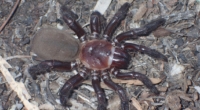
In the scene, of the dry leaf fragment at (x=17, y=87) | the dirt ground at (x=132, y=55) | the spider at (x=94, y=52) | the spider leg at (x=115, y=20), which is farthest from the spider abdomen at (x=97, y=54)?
the dry leaf fragment at (x=17, y=87)

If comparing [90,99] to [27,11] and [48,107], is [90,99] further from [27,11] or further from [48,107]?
[27,11]

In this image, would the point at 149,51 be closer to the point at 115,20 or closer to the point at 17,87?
the point at 115,20

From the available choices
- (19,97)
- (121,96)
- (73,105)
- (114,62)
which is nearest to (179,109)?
(121,96)

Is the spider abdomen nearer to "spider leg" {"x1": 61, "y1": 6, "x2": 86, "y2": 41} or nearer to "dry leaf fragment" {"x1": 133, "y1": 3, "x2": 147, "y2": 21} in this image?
"spider leg" {"x1": 61, "y1": 6, "x2": 86, "y2": 41}

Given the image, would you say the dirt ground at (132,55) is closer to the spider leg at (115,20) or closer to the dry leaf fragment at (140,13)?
the dry leaf fragment at (140,13)

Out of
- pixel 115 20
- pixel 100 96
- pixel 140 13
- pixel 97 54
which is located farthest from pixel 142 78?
pixel 140 13

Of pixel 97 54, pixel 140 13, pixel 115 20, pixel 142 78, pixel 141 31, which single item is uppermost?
pixel 140 13

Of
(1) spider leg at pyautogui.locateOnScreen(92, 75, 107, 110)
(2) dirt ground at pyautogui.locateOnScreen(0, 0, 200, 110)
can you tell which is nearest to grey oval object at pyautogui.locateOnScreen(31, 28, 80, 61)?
(2) dirt ground at pyautogui.locateOnScreen(0, 0, 200, 110)

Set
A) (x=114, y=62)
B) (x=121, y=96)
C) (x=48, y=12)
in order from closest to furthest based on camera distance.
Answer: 1. (x=121, y=96)
2. (x=114, y=62)
3. (x=48, y=12)
